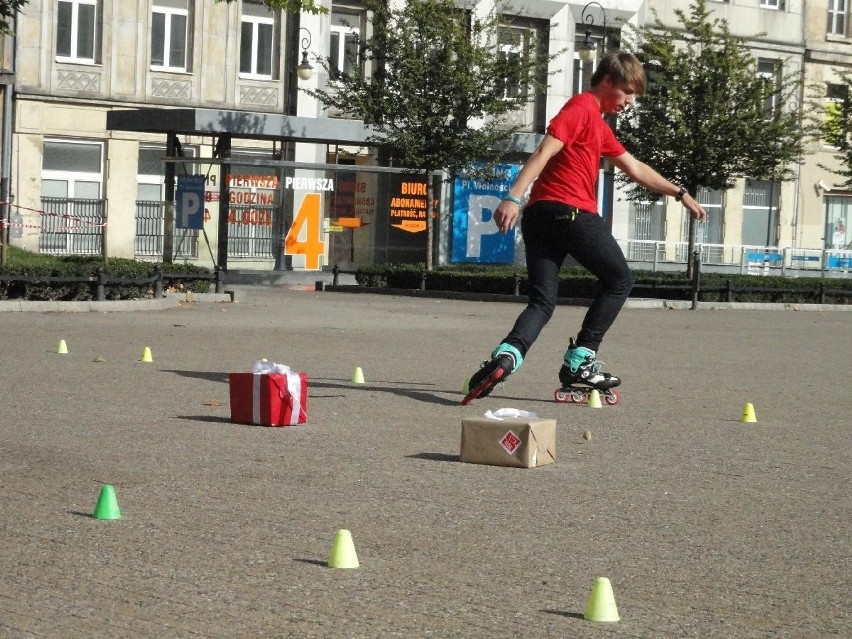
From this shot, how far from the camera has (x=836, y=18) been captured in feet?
168

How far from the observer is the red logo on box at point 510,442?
7332 mm

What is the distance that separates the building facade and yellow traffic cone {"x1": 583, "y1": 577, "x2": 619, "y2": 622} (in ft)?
85.5

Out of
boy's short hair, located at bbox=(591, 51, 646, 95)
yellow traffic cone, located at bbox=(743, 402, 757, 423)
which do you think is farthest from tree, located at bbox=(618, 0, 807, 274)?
yellow traffic cone, located at bbox=(743, 402, 757, 423)

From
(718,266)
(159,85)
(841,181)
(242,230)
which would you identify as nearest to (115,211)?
(159,85)

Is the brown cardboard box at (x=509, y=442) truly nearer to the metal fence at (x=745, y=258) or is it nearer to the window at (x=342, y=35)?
the window at (x=342, y=35)

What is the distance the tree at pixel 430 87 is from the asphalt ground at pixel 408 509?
21529 millimetres

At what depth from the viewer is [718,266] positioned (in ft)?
152

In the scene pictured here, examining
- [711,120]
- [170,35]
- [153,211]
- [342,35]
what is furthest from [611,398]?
[342,35]

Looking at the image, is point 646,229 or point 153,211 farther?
point 646,229

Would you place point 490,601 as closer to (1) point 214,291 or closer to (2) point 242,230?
(1) point 214,291

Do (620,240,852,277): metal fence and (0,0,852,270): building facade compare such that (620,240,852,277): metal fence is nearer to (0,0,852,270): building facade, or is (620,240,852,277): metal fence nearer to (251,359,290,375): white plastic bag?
(0,0,852,270): building facade

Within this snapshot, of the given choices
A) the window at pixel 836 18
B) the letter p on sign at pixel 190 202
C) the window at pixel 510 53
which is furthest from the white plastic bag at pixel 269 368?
the window at pixel 836 18

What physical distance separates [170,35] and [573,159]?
29.5 meters

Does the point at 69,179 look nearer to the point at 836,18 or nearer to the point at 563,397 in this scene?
the point at 836,18
